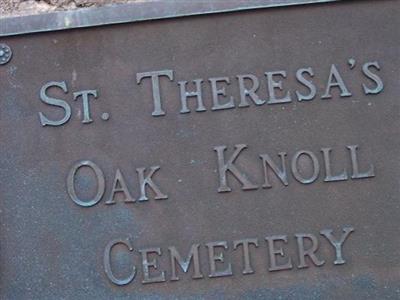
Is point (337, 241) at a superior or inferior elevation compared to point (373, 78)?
inferior

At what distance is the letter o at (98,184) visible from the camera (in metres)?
2.86

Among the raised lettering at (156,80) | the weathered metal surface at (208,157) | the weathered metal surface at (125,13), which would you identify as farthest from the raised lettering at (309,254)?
the weathered metal surface at (125,13)

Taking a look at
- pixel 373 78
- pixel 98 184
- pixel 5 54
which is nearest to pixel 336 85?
pixel 373 78

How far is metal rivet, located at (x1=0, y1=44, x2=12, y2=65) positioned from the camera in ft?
9.61

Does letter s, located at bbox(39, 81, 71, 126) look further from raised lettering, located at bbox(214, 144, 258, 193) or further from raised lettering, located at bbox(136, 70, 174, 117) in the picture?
raised lettering, located at bbox(214, 144, 258, 193)

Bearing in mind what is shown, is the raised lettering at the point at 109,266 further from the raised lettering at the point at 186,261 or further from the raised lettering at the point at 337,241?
the raised lettering at the point at 337,241

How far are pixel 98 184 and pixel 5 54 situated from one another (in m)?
0.53

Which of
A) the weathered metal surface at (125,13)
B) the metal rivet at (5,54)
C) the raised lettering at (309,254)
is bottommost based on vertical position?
the raised lettering at (309,254)

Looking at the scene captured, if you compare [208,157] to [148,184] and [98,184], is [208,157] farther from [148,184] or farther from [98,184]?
[98,184]

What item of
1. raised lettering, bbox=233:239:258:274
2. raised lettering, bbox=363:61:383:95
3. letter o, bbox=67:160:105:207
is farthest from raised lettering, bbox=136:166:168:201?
raised lettering, bbox=363:61:383:95

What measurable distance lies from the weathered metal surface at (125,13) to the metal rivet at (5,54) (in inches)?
1.7

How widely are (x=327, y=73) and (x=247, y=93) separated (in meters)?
0.26

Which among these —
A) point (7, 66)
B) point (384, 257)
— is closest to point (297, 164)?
point (384, 257)

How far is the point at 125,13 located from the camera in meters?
2.92
